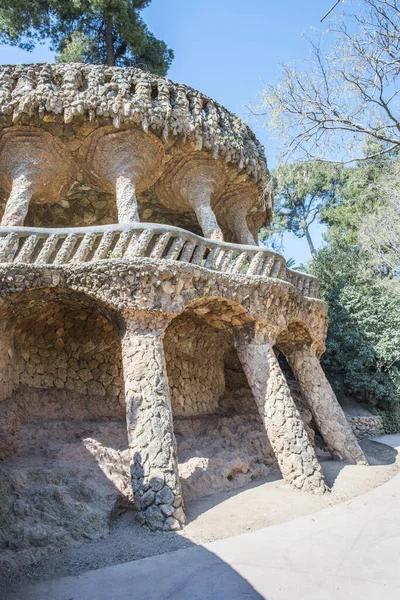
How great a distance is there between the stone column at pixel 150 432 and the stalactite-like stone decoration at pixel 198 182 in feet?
8.76

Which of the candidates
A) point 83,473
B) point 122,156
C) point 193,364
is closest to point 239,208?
point 122,156

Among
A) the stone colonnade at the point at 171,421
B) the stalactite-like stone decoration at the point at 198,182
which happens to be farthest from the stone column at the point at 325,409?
the stalactite-like stone decoration at the point at 198,182

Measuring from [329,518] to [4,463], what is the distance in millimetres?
3536

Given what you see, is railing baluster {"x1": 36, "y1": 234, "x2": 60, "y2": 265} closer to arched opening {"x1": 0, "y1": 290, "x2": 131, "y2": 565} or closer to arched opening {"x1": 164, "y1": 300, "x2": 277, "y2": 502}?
arched opening {"x1": 0, "y1": 290, "x2": 131, "y2": 565}

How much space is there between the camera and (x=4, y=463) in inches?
175

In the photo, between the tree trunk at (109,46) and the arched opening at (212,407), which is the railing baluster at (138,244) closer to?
the arched opening at (212,407)

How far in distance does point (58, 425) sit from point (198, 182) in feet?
15.0

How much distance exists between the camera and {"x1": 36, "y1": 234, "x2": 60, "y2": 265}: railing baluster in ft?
15.7

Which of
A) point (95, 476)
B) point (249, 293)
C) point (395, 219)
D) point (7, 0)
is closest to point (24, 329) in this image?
point (95, 476)

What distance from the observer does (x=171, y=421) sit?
176 inches

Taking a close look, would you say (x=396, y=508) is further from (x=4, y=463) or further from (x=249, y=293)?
(x=4, y=463)

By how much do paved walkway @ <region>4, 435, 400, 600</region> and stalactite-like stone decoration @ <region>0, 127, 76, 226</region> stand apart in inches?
187

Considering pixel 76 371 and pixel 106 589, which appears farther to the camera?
pixel 76 371

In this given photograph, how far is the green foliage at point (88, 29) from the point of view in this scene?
34.8 ft
